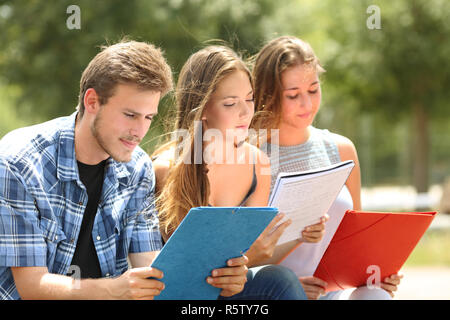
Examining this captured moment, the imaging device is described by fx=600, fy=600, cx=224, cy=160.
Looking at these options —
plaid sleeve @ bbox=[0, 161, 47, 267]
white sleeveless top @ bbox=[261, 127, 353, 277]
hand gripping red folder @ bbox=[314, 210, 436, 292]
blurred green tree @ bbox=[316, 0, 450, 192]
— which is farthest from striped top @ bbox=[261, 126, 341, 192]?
blurred green tree @ bbox=[316, 0, 450, 192]

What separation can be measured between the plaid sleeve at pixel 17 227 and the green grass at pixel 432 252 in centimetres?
582

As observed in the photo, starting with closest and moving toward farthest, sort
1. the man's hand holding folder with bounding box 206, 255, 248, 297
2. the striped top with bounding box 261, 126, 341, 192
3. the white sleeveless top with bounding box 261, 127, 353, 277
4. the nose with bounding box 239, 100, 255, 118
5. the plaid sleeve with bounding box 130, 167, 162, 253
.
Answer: the man's hand holding folder with bounding box 206, 255, 248, 297, the plaid sleeve with bounding box 130, 167, 162, 253, the nose with bounding box 239, 100, 255, 118, the white sleeveless top with bounding box 261, 127, 353, 277, the striped top with bounding box 261, 126, 341, 192

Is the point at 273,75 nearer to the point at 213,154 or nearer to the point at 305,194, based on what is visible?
the point at 213,154

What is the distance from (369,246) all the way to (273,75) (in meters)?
0.89

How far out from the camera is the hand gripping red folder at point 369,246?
89.6 inches

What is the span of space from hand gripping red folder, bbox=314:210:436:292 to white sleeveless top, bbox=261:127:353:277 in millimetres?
→ 180

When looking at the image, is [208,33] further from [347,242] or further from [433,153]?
[433,153]

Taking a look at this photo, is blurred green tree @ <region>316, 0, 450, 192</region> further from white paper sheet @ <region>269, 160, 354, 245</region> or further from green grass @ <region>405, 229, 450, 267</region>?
white paper sheet @ <region>269, 160, 354, 245</region>

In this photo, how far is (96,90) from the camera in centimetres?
203

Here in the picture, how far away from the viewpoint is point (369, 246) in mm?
2326

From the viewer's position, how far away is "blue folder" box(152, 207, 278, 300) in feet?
5.62

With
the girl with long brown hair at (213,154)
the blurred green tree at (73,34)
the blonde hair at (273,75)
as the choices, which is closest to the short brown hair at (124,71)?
the girl with long brown hair at (213,154)

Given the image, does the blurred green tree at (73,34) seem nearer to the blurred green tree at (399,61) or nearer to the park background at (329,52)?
the park background at (329,52)
